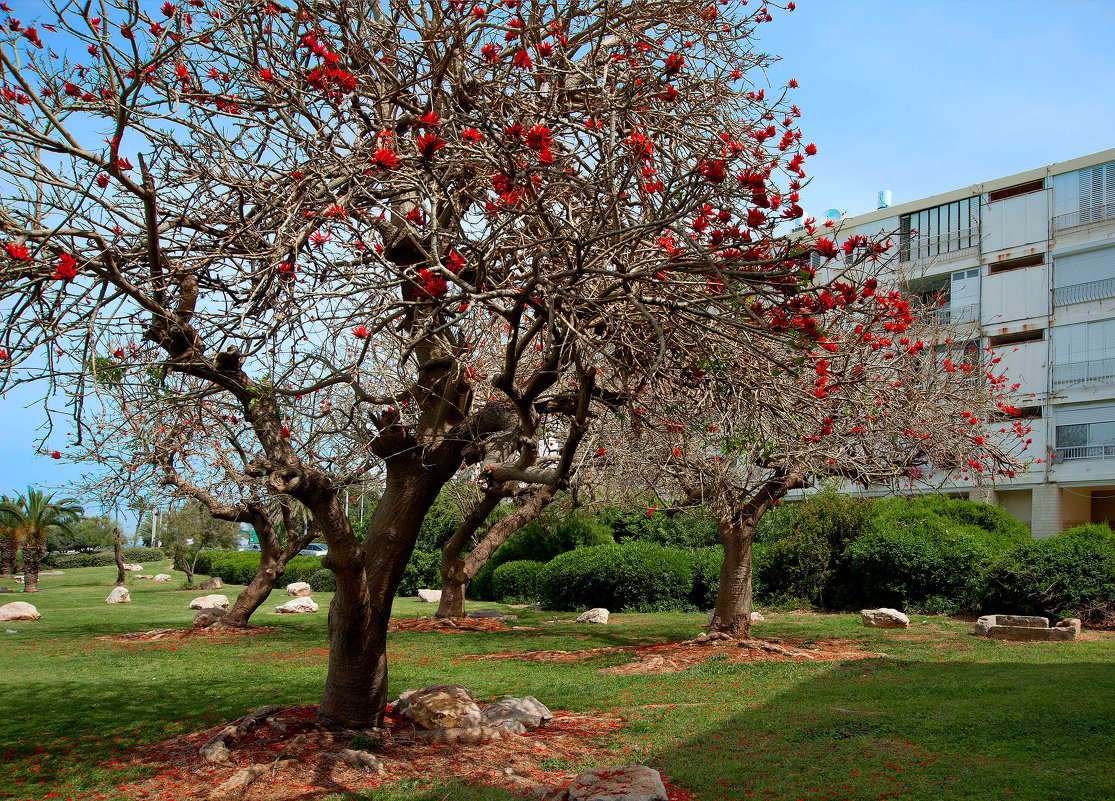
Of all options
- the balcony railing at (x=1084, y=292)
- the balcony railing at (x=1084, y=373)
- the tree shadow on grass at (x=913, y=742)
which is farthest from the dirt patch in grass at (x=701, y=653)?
the balcony railing at (x=1084, y=292)

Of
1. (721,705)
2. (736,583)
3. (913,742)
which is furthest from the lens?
(736,583)

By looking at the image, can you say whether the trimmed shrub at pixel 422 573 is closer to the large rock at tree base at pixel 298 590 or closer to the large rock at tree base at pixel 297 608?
the large rock at tree base at pixel 298 590

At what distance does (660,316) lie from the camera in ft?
18.6

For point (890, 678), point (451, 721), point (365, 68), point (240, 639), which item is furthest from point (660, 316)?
point (240, 639)

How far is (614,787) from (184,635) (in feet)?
42.7

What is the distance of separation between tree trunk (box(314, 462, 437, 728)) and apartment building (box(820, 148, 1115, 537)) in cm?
2410

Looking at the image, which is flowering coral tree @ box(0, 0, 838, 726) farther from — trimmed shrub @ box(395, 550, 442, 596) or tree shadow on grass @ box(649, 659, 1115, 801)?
trimmed shrub @ box(395, 550, 442, 596)

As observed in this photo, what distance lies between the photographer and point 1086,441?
2723 cm

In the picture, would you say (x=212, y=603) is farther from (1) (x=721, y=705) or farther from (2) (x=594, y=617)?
(1) (x=721, y=705)

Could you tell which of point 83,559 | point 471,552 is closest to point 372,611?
point 471,552

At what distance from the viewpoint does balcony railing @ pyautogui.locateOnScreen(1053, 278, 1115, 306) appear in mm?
26891

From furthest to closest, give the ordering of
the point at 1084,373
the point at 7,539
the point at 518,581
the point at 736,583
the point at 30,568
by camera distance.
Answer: the point at 7,539 < the point at 1084,373 < the point at 30,568 < the point at 518,581 < the point at 736,583

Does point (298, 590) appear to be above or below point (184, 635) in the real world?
below

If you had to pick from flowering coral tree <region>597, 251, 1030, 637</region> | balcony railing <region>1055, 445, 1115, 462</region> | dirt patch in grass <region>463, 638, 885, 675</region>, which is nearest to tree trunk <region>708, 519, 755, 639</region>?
flowering coral tree <region>597, 251, 1030, 637</region>
